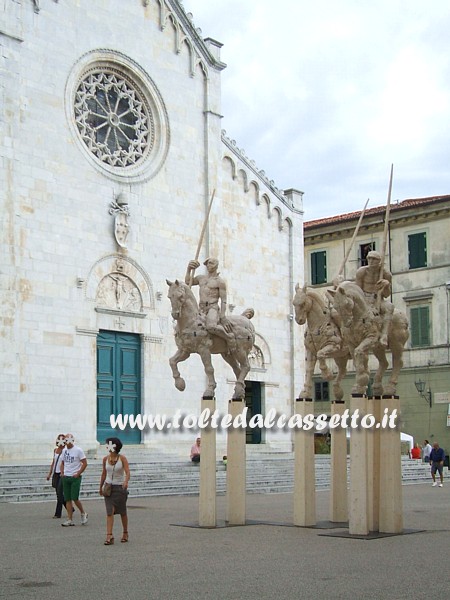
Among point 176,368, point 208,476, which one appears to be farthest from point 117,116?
point 208,476

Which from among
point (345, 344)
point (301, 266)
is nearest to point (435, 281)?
point (301, 266)

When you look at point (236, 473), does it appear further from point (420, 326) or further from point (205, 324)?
point (420, 326)

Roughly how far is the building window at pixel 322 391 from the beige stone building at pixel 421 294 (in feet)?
4.11

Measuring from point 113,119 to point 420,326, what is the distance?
20.6 meters

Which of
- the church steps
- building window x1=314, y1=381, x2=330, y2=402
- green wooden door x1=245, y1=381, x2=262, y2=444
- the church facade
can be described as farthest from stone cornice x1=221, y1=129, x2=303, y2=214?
building window x1=314, y1=381, x2=330, y2=402

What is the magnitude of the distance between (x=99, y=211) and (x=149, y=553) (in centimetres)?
1878

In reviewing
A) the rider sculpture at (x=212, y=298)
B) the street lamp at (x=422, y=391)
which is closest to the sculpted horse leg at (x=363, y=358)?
the rider sculpture at (x=212, y=298)

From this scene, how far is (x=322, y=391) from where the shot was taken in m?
49.2

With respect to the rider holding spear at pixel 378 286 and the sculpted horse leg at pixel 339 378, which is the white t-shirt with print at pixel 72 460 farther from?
the rider holding spear at pixel 378 286

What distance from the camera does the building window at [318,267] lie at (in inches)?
1945

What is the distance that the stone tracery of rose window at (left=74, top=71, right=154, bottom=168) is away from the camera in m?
30.5

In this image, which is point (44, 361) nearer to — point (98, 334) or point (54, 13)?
point (98, 334)

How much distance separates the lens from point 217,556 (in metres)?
A: 12.2

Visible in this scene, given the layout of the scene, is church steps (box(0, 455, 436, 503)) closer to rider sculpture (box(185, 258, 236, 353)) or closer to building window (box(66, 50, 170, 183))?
rider sculpture (box(185, 258, 236, 353))
